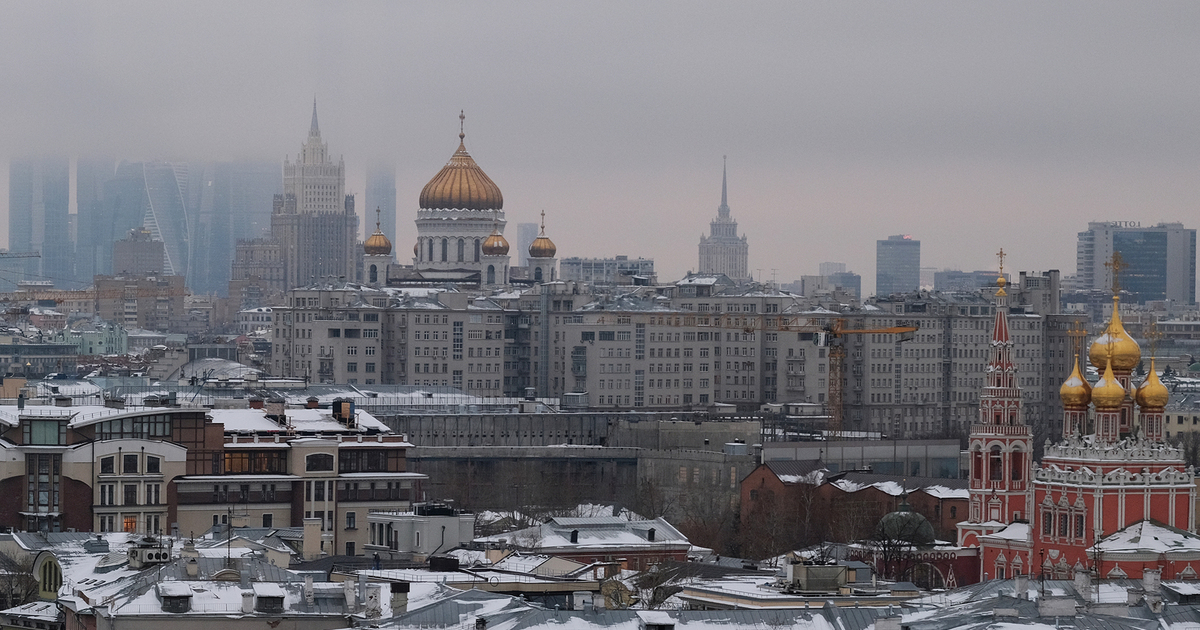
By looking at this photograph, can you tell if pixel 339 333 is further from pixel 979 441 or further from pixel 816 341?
pixel 979 441

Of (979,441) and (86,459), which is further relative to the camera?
(979,441)

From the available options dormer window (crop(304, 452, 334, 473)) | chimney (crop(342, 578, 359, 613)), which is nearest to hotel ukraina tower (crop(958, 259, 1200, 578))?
dormer window (crop(304, 452, 334, 473))

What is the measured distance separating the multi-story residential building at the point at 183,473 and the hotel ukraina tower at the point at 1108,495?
57.9 feet

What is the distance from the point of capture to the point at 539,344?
178m

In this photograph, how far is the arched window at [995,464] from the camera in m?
92.7

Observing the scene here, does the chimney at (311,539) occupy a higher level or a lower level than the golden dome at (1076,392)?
lower

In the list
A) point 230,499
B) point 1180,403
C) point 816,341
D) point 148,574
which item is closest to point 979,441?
point 230,499

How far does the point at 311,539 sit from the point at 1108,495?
68.2 feet

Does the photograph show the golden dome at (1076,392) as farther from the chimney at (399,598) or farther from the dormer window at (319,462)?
the chimney at (399,598)

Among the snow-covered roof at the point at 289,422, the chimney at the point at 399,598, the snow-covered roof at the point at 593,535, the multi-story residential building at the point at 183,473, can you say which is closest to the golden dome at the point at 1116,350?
the snow-covered roof at the point at 593,535

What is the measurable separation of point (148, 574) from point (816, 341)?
115 meters

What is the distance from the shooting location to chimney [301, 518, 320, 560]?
250 ft

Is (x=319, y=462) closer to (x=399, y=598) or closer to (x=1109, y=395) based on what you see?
(x=1109, y=395)

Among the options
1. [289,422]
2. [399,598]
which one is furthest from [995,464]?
[399,598]
